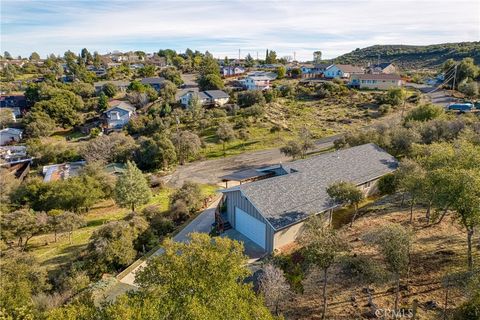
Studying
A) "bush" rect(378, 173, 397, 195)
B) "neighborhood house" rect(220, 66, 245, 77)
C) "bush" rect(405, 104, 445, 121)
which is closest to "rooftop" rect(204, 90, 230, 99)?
"neighborhood house" rect(220, 66, 245, 77)

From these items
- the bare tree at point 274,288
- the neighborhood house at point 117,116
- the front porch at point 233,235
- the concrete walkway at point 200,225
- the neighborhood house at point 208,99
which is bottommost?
the concrete walkway at point 200,225

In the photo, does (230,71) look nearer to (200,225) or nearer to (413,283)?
(200,225)

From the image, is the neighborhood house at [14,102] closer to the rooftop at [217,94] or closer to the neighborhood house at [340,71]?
the rooftop at [217,94]

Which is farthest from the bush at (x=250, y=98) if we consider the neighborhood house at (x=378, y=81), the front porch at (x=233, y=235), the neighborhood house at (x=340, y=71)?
the front porch at (x=233, y=235)

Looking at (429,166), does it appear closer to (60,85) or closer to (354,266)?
(354,266)

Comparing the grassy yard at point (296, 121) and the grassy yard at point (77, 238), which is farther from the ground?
the grassy yard at point (296, 121)

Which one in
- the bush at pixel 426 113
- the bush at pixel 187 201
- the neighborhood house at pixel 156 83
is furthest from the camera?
the neighborhood house at pixel 156 83

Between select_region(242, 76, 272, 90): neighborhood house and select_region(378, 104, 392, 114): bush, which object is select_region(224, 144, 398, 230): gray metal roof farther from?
select_region(242, 76, 272, 90): neighborhood house
